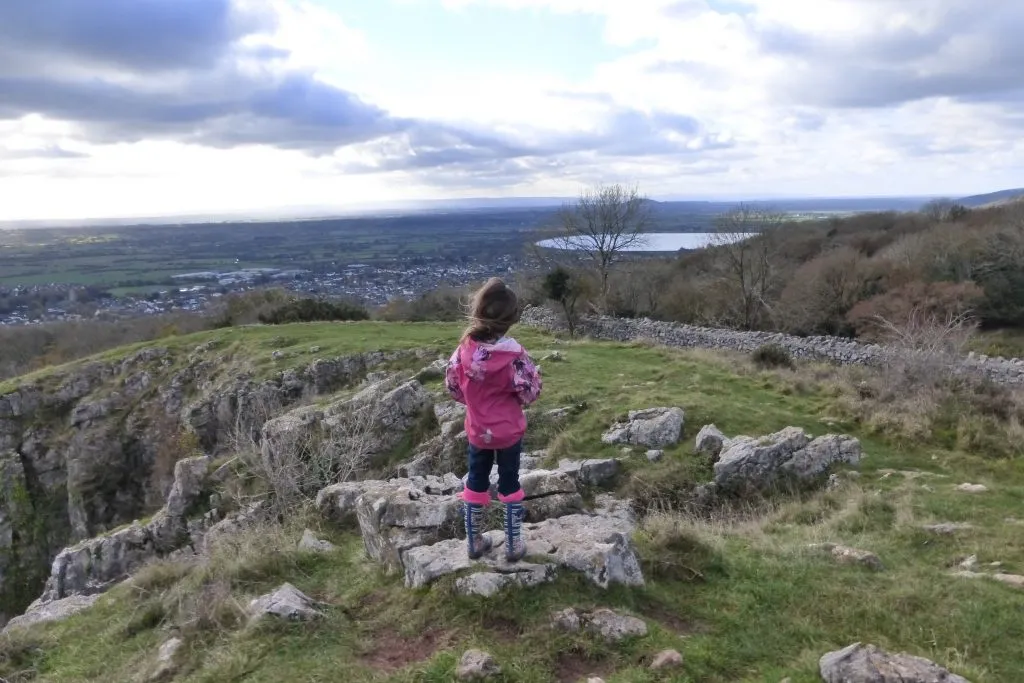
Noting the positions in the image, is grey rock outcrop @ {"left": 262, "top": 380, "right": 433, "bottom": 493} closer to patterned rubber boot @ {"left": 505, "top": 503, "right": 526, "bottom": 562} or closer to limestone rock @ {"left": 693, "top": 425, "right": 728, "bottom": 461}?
limestone rock @ {"left": 693, "top": 425, "right": 728, "bottom": 461}

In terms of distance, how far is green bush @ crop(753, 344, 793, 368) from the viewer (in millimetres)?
19702

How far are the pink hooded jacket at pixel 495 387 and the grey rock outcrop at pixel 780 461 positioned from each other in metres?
5.98

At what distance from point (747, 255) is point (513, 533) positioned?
122 feet

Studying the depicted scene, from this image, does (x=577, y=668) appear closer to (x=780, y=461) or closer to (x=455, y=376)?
(x=455, y=376)

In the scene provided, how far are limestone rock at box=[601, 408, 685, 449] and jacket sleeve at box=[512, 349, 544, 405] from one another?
666cm

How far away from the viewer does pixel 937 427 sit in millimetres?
12430

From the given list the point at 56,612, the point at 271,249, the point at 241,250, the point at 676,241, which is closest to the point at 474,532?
the point at 56,612

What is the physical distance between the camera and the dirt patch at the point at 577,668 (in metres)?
4.41

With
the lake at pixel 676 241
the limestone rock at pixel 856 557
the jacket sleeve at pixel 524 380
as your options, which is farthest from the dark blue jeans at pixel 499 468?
the lake at pixel 676 241

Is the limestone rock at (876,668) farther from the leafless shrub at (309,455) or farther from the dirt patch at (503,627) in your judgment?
the leafless shrub at (309,455)

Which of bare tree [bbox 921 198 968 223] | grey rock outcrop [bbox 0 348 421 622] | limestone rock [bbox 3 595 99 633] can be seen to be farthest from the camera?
bare tree [bbox 921 198 968 223]

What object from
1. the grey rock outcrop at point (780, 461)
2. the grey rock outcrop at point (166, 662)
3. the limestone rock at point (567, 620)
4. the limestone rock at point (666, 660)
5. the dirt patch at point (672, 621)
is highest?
the limestone rock at point (567, 620)

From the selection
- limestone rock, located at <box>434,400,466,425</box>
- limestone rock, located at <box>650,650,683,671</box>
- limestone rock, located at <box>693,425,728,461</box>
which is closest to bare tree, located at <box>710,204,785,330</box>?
limestone rock, located at <box>434,400,466,425</box>

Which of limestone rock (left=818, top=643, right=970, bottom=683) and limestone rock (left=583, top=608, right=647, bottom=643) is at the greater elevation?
limestone rock (left=818, top=643, right=970, bottom=683)
